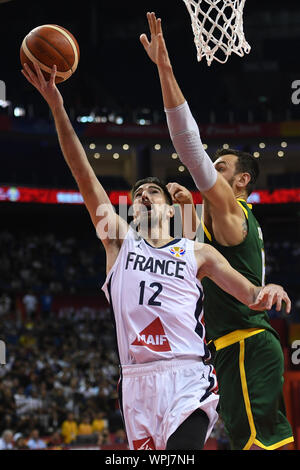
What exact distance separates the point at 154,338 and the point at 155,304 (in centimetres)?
18

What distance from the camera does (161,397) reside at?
3.26m

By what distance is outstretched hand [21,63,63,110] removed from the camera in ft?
12.3

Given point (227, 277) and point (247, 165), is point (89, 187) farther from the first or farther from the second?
point (247, 165)

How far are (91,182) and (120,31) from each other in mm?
28717

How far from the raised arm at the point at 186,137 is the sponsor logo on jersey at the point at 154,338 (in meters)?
0.90

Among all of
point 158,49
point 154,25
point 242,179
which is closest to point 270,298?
point 242,179

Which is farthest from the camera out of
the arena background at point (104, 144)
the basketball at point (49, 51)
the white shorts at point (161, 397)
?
the arena background at point (104, 144)

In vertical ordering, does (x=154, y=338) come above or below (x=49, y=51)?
below

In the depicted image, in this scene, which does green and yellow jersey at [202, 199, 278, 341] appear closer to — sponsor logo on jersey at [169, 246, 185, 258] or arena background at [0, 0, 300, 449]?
sponsor logo on jersey at [169, 246, 185, 258]

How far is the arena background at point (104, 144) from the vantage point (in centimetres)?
2106

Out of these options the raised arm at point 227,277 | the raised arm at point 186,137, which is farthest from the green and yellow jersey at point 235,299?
the raised arm at point 227,277

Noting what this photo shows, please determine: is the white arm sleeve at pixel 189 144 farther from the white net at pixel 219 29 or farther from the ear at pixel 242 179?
the white net at pixel 219 29
